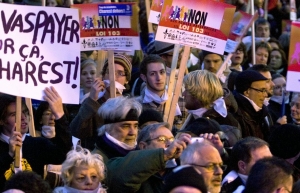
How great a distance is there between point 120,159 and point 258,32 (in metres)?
8.87

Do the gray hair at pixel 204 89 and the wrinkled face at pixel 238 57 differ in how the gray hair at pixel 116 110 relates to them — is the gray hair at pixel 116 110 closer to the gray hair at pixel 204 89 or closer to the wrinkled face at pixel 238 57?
the gray hair at pixel 204 89

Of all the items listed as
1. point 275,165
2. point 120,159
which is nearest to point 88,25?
point 120,159

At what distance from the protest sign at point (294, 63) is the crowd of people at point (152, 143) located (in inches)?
12.2

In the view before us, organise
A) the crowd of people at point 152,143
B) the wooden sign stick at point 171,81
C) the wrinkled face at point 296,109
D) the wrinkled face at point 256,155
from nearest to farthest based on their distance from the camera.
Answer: the crowd of people at point 152,143 → the wrinkled face at point 256,155 → the wooden sign stick at point 171,81 → the wrinkled face at point 296,109

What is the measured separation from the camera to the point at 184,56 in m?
A: 9.64

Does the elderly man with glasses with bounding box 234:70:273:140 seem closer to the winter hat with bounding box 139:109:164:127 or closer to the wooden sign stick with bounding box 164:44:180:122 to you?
the wooden sign stick with bounding box 164:44:180:122

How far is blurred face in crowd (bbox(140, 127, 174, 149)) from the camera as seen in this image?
764 centimetres

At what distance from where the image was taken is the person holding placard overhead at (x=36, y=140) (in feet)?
25.5

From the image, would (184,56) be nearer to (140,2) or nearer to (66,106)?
(66,106)

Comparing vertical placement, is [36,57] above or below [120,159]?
above

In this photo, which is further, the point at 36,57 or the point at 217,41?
the point at 217,41

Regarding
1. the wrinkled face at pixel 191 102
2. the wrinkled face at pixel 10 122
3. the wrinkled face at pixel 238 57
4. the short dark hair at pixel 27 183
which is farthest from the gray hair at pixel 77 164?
the wrinkled face at pixel 238 57

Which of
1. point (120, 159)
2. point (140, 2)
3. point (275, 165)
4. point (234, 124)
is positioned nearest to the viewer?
point (275, 165)

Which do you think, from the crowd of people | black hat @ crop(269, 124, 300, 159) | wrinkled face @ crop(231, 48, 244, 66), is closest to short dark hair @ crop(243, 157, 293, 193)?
the crowd of people
